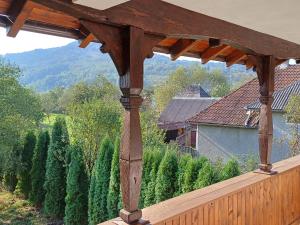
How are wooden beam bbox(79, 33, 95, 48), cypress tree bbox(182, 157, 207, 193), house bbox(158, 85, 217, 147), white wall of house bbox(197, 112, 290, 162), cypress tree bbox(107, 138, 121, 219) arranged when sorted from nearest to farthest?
wooden beam bbox(79, 33, 95, 48) → cypress tree bbox(182, 157, 207, 193) → cypress tree bbox(107, 138, 121, 219) → white wall of house bbox(197, 112, 290, 162) → house bbox(158, 85, 217, 147)

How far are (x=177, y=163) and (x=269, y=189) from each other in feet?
10.5

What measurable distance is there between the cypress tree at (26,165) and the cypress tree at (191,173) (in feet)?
21.0

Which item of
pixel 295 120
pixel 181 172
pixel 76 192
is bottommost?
pixel 76 192

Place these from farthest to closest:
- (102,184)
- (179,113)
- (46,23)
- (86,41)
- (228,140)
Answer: (179,113)
(228,140)
(102,184)
(86,41)
(46,23)

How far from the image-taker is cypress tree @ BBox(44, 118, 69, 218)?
30.8 feet

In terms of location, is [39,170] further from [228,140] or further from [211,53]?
[211,53]

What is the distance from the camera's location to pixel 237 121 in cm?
1306

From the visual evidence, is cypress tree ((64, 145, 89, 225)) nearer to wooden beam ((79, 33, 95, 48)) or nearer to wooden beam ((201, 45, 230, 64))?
wooden beam ((201, 45, 230, 64))

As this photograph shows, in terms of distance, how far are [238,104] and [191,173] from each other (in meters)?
8.13

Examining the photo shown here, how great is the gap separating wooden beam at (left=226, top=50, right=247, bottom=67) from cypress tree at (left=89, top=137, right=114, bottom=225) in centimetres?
455

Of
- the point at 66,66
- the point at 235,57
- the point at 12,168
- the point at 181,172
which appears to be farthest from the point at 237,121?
the point at 66,66

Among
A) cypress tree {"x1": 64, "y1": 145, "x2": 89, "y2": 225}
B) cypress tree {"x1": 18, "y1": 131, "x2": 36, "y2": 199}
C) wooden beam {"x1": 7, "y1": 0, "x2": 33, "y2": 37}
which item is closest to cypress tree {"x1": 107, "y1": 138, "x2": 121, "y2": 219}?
cypress tree {"x1": 64, "y1": 145, "x2": 89, "y2": 225}

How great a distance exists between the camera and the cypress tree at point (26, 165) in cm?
1083

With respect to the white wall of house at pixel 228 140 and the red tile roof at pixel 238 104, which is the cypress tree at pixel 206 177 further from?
the red tile roof at pixel 238 104
